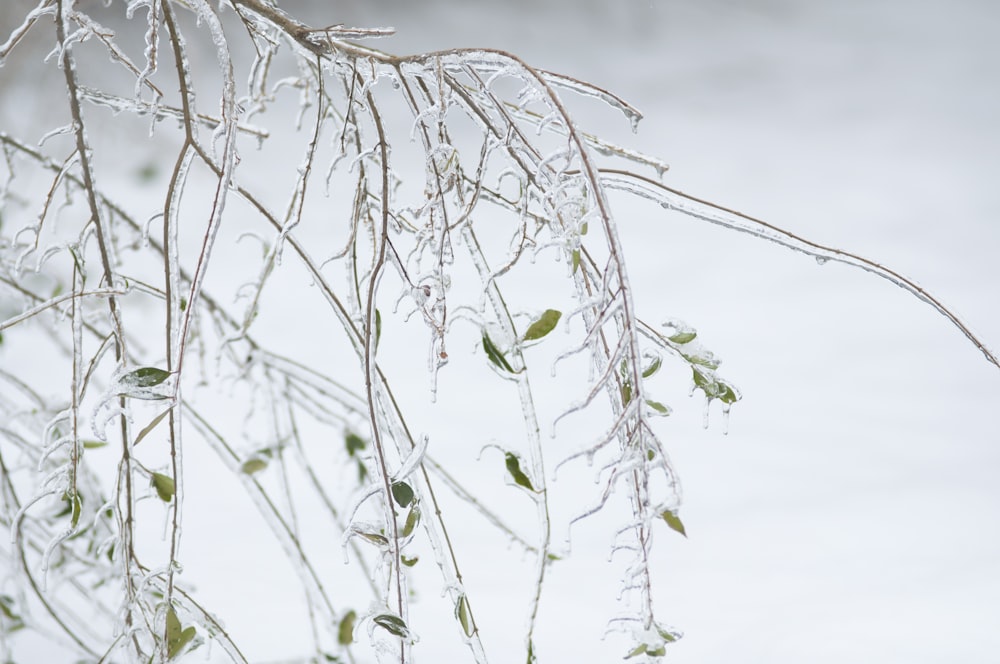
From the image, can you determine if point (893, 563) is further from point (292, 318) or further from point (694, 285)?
point (292, 318)

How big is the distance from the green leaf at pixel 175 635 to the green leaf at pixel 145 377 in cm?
10

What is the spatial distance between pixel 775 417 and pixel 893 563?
36 cm

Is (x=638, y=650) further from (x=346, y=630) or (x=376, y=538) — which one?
(x=346, y=630)

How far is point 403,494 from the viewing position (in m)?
0.32

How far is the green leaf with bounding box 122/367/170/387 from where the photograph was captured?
30 cm

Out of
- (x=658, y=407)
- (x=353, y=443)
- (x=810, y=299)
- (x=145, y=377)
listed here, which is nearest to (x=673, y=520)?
(x=658, y=407)

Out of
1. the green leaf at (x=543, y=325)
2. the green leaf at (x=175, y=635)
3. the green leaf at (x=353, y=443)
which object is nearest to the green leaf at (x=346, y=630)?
the green leaf at (x=353, y=443)

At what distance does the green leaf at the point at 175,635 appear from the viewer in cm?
35

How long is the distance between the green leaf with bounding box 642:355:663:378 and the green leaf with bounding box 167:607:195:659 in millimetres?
214

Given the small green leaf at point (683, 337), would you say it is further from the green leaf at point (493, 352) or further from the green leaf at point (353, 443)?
the green leaf at point (353, 443)

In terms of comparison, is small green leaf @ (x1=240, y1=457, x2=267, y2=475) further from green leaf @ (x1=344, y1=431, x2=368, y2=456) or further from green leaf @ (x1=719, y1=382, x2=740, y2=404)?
green leaf @ (x1=719, y1=382, x2=740, y2=404)

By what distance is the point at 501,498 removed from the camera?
1141mm

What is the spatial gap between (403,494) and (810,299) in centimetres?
139

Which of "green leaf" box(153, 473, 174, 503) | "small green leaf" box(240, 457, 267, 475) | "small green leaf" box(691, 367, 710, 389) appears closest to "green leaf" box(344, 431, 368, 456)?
"small green leaf" box(240, 457, 267, 475)
